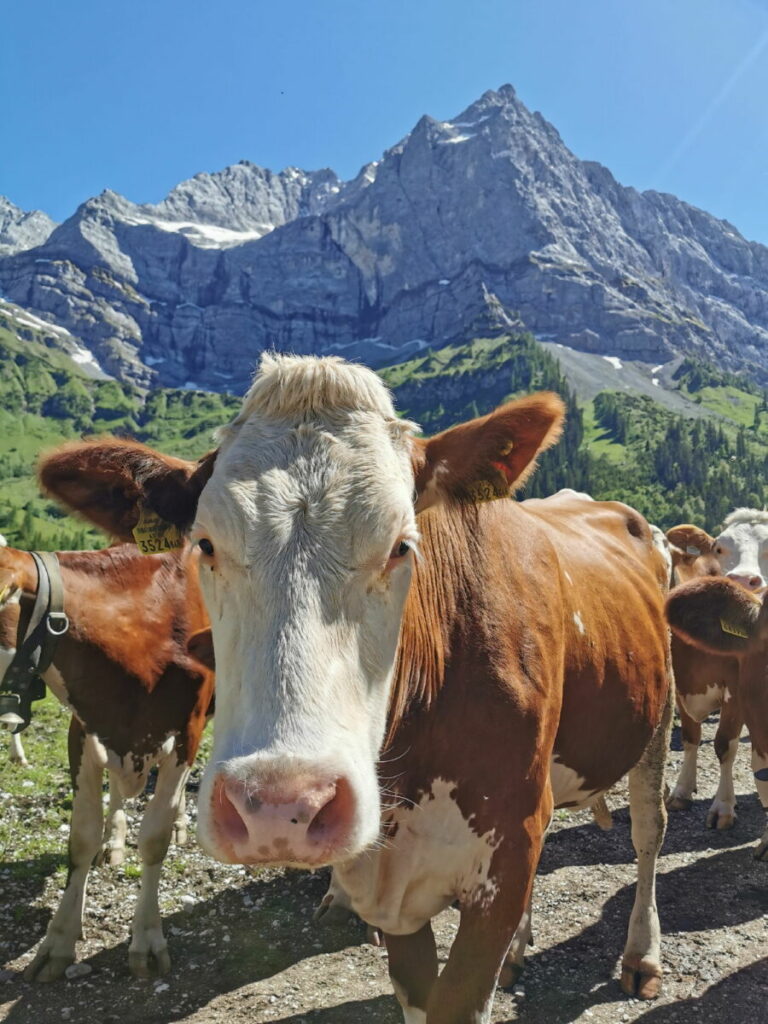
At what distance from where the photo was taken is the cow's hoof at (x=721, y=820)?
26.8 feet

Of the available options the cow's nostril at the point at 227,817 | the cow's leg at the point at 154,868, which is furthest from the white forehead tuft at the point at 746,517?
the cow's nostril at the point at 227,817

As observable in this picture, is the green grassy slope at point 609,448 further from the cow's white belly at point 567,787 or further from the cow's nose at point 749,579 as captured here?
the cow's white belly at point 567,787

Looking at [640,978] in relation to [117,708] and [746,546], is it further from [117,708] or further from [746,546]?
[746,546]

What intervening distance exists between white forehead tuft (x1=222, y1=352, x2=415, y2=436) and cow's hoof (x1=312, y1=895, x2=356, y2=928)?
473cm

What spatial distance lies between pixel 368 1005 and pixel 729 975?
8.75ft

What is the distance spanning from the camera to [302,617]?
2.44m

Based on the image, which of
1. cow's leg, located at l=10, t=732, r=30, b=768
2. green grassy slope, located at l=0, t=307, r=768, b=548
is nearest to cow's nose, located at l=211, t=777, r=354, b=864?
cow's leg, located at l=10, t=732, r=30, b=768

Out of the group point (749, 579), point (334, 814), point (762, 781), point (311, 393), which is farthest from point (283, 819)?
point (749, 579)

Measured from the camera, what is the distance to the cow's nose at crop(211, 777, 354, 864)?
2084mm

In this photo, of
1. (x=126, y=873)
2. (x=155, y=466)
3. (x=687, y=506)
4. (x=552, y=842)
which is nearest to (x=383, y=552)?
(x=155, y=466)

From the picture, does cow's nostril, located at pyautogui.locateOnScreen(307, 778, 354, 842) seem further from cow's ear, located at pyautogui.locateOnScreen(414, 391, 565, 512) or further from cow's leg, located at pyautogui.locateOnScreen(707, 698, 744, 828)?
cow's leg, located at pyautogui.locateOnScreen(707, 698, 744, 828)

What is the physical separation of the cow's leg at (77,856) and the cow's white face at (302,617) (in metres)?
3.75

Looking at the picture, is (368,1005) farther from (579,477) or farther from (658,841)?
(579,477)

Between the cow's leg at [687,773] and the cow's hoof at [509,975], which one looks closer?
the cow's hoof at [509,975]
